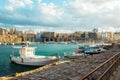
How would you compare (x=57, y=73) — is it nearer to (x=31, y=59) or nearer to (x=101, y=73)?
(x=101, y=73)

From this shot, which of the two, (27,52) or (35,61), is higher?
(27,52)

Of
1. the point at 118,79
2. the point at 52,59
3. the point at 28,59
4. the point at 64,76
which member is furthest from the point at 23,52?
the point at 118,79

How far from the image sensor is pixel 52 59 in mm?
46875

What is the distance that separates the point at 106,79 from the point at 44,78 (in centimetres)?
531

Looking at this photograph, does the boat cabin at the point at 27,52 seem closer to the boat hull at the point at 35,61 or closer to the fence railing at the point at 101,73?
the boat hull at the point at 35,61

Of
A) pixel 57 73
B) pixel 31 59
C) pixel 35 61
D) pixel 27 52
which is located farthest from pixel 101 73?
pixel 27 52

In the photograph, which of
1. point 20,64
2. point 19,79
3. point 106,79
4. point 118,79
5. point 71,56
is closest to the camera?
point 106,79

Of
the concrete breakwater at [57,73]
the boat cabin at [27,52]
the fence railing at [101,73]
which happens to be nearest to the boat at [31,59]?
the boat cabin at [27,52]

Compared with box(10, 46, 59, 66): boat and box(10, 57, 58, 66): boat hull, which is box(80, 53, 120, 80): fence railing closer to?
box(10, 57, 58, 66): boat hull

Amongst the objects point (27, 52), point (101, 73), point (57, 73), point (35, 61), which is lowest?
point (35, 61)

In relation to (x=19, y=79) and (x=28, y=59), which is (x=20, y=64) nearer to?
(x=28, y=59)

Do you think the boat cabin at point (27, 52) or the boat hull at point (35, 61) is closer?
the boat hull at point (35, 61)

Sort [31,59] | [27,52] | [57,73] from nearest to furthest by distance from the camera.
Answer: [57,73] → [31,59] → [27,52]

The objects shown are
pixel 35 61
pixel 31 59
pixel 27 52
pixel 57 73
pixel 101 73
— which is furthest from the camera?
pixel 27 52
